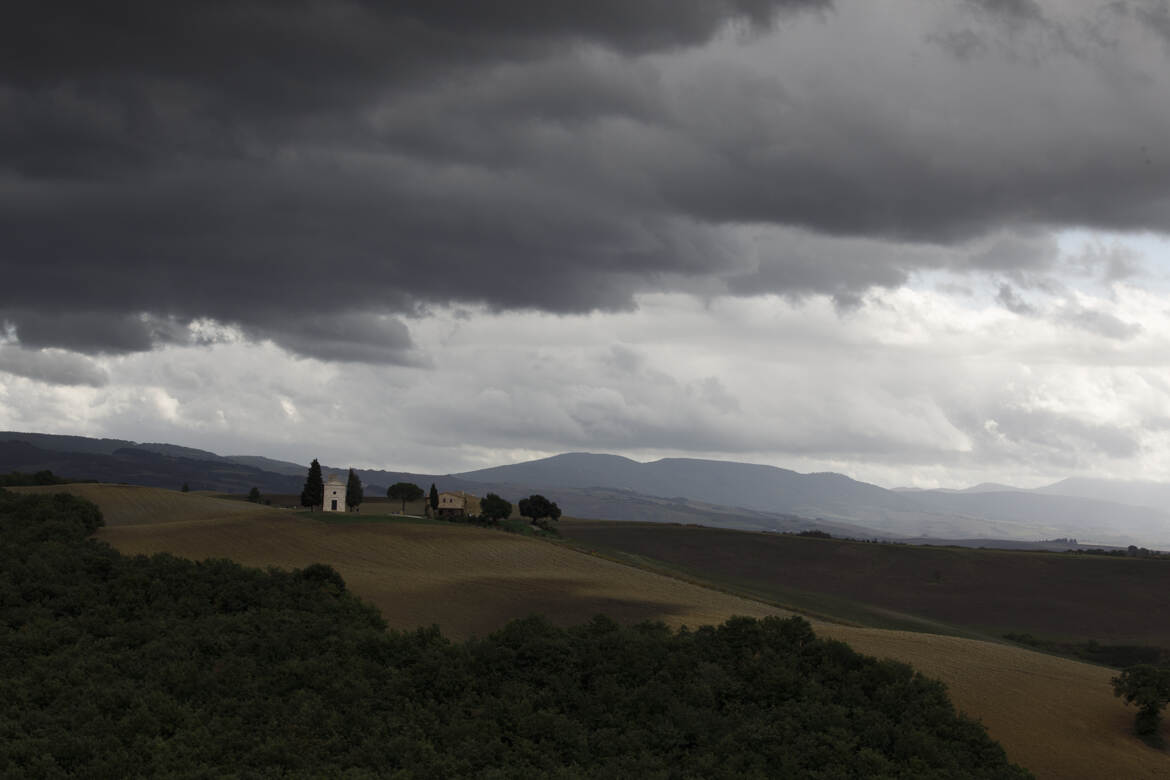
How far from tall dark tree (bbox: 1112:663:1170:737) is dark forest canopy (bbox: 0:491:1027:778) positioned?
7.90 meters

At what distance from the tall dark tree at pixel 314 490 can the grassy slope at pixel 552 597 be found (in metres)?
11.5

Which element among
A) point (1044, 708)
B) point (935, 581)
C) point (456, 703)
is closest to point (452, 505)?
point (935, 581)

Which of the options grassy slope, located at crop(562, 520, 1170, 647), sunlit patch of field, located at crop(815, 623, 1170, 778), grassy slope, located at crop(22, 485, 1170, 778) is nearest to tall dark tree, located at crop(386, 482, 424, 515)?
grassy slope, located at crop(22, 485, 1170, 778)

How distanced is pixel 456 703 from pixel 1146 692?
25342 millimetres

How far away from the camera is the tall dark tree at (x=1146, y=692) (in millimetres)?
34344

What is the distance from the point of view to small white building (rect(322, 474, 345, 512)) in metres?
131

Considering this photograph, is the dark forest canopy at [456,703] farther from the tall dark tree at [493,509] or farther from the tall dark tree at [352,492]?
the tall dark tree at [352,492]

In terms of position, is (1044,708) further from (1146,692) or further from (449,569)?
(449,569)

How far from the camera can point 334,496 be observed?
432ft

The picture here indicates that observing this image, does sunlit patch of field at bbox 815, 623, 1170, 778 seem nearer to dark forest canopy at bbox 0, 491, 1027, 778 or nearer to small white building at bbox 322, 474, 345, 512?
dark forest canopy at bbox 0, 491, 1027, 778

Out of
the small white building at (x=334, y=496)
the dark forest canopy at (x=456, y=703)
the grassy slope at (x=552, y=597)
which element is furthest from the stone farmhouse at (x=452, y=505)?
the dark forest canopy at (x=456, y=703)

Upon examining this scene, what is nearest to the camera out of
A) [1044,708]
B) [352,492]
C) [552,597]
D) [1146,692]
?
[1146,692]

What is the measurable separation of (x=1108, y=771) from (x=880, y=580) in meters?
125

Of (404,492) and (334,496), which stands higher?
(404,492)
